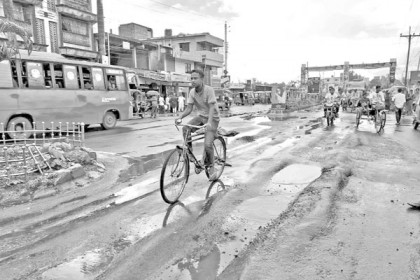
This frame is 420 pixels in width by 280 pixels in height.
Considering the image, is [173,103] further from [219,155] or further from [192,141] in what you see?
[192,141]

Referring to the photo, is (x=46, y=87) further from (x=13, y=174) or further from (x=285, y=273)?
(x=285, y=273)

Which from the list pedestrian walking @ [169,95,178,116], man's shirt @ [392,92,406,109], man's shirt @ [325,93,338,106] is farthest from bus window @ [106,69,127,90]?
man's shirt @ [392,92,406,109]

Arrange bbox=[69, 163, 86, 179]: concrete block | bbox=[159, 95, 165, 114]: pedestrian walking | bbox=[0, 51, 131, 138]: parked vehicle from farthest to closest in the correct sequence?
1. bbox=[159, 95, 165, 114]: pedestrian walking
2. bbox=[0, 51, 131, 138]: parked vehicle
3. bbox=[69, 163, 86, 179]: concrete block

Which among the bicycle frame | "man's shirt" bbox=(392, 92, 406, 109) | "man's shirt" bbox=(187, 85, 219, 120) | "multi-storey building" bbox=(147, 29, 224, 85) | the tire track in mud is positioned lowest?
the tire track in mud

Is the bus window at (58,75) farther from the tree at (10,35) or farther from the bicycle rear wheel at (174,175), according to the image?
the bicycle rear wheel at (174,175)

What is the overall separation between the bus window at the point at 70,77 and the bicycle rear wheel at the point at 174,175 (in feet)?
37.6

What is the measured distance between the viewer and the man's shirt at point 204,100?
559cm

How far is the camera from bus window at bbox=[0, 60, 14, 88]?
1261 centimetres

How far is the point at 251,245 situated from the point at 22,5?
85.7 ft

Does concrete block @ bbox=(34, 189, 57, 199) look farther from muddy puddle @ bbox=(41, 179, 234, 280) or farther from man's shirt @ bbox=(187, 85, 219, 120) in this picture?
man's shirt @ bbox=(187, 85, 219, 120)

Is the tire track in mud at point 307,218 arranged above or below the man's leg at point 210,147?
below

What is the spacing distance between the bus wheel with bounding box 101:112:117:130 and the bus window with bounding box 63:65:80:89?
2.15 metres

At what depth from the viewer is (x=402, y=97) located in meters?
17.8

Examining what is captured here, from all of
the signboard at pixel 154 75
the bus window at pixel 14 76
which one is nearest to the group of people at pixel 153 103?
the signboard at pixel 154 75
